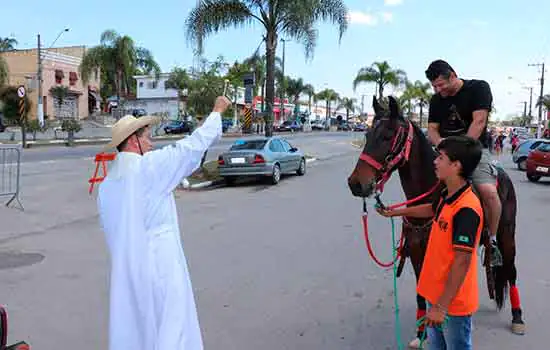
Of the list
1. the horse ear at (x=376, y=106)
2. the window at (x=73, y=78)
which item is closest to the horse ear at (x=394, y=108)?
the horse ear at (x=376, y=106)

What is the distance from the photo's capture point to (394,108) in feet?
12.8

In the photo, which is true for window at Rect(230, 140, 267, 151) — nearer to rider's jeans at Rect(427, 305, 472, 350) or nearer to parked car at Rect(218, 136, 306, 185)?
parked car at Rect(218, 136, 306, 185)

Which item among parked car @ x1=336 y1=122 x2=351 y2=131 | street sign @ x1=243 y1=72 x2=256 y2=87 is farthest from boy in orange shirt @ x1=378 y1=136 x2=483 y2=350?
parked car @ x1=336 y1=122 x2=351 y2=131

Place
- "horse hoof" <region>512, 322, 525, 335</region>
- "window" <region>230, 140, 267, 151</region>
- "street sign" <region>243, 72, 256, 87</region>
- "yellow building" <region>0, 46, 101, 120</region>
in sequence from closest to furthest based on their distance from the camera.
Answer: "horse hoof" <region>512, 322, 525, 335</region> → "window" <region>230, 140, 267, 151</region> → "street sign" <region>243, 72, 256, 87</region> → "yellow building" <region>0, 46, 101, 120</region>

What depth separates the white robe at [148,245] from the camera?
2.75 m

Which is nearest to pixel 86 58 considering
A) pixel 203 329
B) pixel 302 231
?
pixel 302 231

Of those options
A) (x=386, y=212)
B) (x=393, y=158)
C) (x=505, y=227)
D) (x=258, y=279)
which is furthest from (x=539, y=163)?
(x=386, y=212)

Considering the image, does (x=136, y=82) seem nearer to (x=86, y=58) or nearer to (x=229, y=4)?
(x=86, y=58)

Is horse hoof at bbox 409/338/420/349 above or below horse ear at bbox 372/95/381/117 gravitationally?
below

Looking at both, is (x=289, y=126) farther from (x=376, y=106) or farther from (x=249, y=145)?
(x=376, y=106)

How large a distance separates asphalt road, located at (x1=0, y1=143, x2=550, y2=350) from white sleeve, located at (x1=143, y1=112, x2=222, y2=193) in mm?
2138

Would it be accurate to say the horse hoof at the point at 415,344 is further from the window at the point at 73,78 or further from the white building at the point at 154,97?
the white building at the point at 154,97

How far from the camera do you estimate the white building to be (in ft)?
239

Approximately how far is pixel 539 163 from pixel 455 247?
1784 centimetres
